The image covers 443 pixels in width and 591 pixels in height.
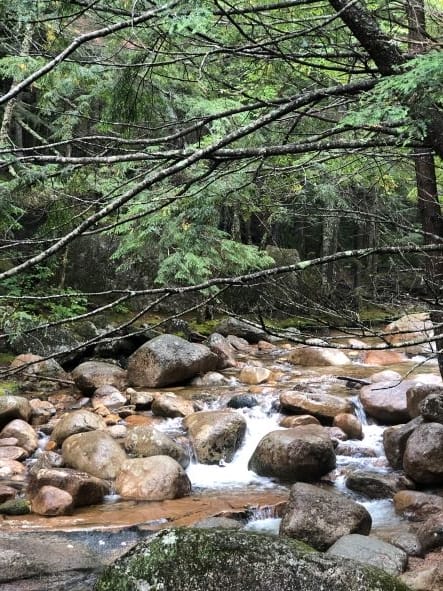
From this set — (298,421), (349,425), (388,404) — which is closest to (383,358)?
(388,404)

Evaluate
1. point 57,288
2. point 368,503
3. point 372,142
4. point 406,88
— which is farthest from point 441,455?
point 57,288

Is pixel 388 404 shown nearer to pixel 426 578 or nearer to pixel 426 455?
pixel 426 455

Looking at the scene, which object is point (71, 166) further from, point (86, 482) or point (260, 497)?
point (260, 497)

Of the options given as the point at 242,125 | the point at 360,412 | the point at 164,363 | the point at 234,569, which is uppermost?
the point at 242,125

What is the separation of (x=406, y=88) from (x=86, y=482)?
236 inches

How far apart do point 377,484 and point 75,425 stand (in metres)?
4.66

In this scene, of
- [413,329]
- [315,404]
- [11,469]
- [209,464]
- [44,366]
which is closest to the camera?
[413,329]

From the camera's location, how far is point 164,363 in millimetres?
11898

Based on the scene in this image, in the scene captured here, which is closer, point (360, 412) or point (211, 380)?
point (360, 412)

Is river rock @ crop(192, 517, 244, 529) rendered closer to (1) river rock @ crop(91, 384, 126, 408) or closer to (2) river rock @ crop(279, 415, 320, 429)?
(2) river rock @ crop(279, 415, 320, 429)

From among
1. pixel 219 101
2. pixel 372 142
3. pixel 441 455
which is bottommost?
pixel 441 455

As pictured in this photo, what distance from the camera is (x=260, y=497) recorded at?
23.9ft

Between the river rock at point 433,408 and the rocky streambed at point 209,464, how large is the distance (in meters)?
0.02

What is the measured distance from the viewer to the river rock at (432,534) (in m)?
5.50
